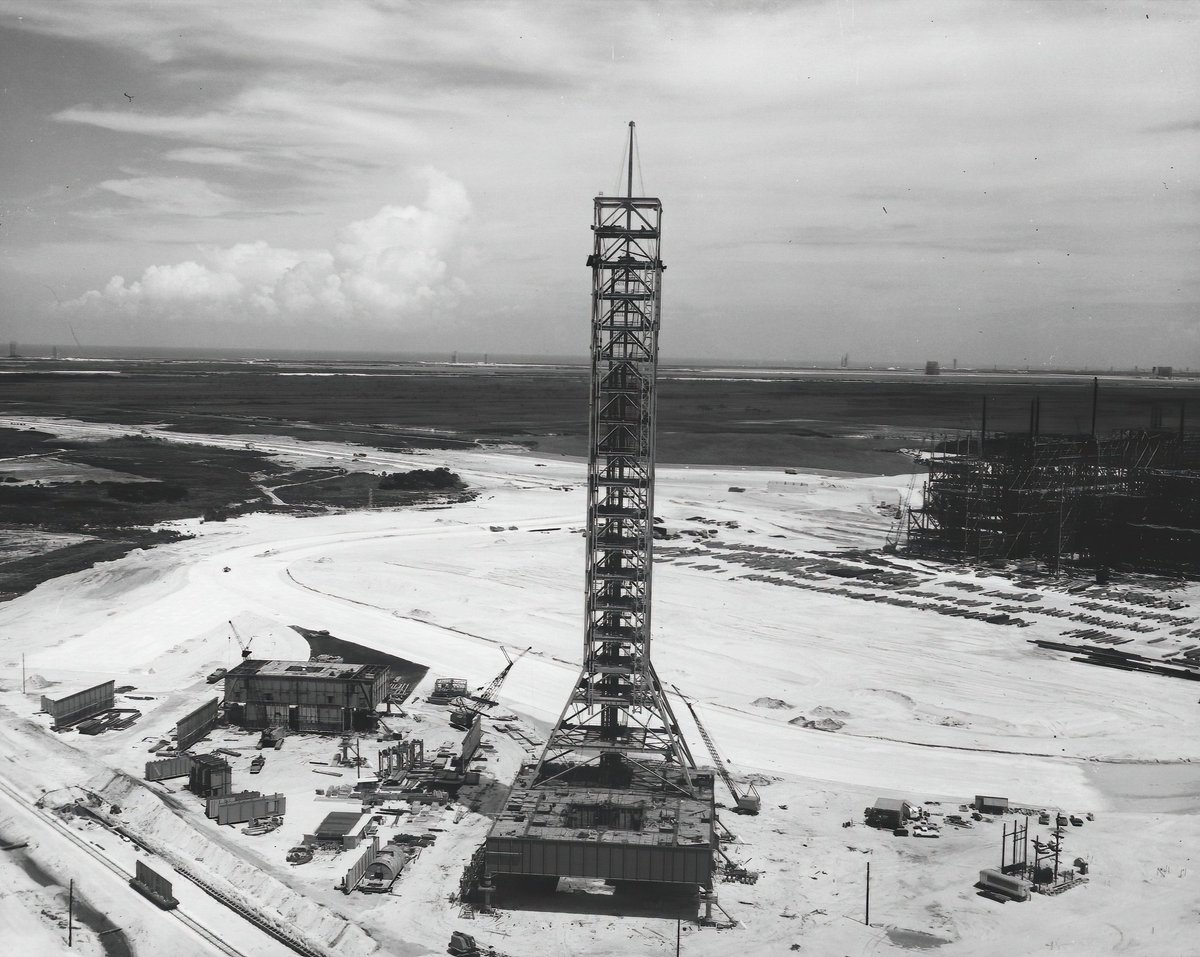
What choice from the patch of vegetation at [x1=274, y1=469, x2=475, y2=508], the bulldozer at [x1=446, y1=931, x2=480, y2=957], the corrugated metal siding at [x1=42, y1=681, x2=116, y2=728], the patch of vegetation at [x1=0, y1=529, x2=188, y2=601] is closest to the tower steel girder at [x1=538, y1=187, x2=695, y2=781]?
the bulldozer at [x1=446, y1=931, x2=480, y2=957]

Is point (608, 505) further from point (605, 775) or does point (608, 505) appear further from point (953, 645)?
point (953, 645)

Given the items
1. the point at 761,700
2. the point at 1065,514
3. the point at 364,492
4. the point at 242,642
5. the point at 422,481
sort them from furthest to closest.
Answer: the point at 422,481
the point at 364,492
the point at 1065,514
the point at 242,642
the point at 761,700

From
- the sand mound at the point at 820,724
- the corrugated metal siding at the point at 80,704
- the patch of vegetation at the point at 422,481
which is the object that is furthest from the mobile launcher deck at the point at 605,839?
the patch of vegetation at the point at 422,481

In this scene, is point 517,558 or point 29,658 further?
point 517,558

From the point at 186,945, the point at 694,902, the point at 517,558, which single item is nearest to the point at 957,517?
the point at 517,558

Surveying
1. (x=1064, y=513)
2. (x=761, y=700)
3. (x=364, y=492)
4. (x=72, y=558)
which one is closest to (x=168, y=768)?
(x=761, y=700)

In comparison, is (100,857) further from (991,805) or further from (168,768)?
(991,805)
